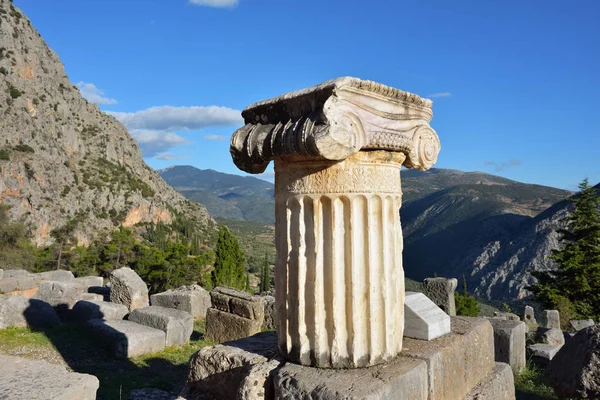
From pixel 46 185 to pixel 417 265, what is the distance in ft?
165

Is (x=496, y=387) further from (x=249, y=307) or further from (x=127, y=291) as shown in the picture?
(x=127, y=291)

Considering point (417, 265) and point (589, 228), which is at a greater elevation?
point (589, 228)

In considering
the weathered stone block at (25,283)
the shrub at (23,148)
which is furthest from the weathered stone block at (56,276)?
the shrub at (23,148)

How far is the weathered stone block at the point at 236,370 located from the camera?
276cm

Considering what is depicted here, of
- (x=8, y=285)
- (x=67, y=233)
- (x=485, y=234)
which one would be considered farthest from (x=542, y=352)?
(x=485, y=234)

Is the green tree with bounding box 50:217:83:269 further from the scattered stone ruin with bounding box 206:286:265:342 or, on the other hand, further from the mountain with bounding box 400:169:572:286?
the mountain with bounding box 400:169:572:286

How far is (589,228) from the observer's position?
21688 millimetres

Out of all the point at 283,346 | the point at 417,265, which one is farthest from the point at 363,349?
the point at 417,265

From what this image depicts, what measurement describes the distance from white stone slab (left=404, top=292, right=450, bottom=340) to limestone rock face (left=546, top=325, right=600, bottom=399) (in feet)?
10.0

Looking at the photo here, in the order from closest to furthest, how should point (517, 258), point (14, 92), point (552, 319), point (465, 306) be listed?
point (552, 319) → point (465, 306) → point (14, 92) → point (517, 258)

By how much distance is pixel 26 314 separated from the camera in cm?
877

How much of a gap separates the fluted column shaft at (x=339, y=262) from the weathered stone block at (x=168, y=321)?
6162 mm

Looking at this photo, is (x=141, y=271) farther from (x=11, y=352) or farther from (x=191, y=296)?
(x=11, y=352)

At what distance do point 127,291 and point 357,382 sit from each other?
9.46 m
